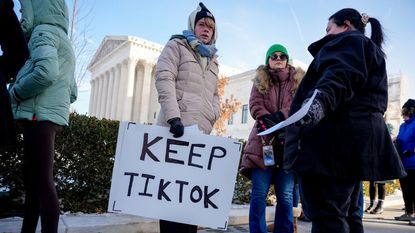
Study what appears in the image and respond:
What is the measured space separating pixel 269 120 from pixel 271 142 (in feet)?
0.67

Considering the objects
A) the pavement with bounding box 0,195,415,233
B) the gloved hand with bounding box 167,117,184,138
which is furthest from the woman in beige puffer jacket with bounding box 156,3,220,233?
the pavement with bounding box 0,195,415,233

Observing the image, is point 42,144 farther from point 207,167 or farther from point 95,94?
point 95,94

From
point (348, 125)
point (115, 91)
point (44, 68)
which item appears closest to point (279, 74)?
point (348, 125)

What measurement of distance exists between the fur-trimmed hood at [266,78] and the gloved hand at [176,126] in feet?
4.12

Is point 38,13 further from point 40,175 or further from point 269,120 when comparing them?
point 269,120

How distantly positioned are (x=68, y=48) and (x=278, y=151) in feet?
6.36

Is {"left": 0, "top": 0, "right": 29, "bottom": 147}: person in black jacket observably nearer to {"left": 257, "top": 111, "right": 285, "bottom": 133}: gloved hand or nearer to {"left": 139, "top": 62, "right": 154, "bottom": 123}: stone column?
{"left": 257, "top": 111, "right": 285, "bottom": 133}: gloved hand

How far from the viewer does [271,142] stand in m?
3.19

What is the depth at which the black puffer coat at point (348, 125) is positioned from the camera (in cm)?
183

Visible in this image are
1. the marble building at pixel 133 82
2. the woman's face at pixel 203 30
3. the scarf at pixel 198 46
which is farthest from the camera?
the marble building at pixel 133 82

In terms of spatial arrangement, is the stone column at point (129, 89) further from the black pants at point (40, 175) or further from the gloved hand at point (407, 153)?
the black pants at point (40, 175)

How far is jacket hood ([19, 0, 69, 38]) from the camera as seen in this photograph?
96.5 inches

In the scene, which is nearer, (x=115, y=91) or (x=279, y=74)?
(x=279, y=74)

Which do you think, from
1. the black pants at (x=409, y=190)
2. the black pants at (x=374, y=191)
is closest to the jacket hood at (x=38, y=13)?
the black pants at (x=409, y=190)
